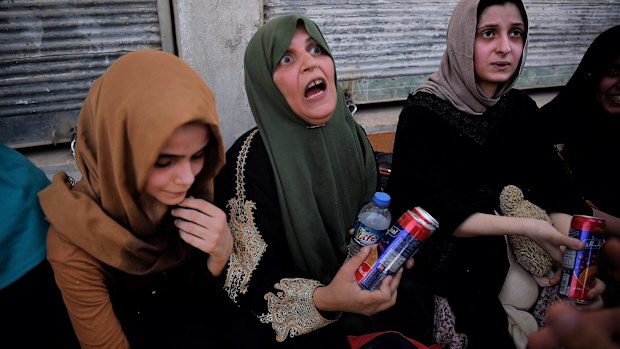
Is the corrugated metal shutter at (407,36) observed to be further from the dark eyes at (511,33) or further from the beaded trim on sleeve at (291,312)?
the beaded trim on sleeve at (291,312)

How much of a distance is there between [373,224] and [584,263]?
0.86m

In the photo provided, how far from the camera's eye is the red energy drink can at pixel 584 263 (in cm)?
162

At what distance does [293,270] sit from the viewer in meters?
1.86

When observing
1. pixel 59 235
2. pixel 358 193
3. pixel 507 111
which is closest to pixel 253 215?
pixel 358 193

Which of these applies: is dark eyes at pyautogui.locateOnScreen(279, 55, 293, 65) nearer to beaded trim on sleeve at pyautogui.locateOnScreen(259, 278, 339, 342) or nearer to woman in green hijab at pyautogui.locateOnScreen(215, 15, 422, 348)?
woman in green hijab at pyautogui.locateOnScreen(215, 15, 422, 348)

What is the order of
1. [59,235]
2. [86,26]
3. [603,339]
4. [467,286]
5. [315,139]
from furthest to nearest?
[86,26] → [467,286] → [315,139] → [59,235] → [603,339]

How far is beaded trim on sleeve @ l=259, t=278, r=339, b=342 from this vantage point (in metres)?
1.70

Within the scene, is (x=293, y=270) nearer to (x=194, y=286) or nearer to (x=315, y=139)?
(x=194, y=286)

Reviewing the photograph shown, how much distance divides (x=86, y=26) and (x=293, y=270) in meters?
2.13

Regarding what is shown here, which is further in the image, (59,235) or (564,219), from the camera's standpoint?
(564,219)

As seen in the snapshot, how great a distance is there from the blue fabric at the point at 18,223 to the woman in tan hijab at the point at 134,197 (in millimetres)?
59

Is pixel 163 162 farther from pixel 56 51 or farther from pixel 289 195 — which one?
pixel 56 51

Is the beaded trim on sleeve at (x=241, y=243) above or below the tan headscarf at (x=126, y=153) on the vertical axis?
below

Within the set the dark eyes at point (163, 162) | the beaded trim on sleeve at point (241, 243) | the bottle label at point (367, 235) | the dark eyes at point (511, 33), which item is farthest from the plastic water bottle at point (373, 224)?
the dark eyes at point (511, 33)
